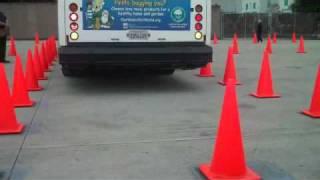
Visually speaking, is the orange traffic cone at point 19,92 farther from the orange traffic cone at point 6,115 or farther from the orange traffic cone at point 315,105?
the orange traffic cone at point 315,105

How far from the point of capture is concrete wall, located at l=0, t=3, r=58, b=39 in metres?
38.7

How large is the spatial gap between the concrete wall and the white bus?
30.0 metres

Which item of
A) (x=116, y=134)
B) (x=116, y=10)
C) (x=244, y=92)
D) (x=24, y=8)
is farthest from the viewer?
(x=24, y=8)

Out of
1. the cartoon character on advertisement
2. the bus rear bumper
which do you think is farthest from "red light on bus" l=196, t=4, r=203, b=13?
the cartoon character on advertisement

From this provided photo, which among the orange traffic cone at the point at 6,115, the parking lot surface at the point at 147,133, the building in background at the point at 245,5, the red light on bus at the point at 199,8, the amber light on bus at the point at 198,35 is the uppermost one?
the building in background at the point at 245,5

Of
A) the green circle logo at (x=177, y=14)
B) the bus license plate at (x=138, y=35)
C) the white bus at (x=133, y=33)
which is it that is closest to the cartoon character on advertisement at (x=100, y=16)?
the white bus at (x=133, y=33)

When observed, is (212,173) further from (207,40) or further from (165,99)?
(207,40)

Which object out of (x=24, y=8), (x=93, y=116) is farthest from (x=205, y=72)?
(x=24, y=8)

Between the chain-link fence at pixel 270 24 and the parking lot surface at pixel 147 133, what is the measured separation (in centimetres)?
3102

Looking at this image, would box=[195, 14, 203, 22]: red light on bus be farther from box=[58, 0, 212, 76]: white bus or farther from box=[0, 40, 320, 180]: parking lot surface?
box=[0, 40, 320, 180]: parking lot surface

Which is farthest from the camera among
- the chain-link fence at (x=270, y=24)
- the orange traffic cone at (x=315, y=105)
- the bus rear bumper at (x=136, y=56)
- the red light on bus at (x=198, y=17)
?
the chain-link fence at (x=270, y=24)

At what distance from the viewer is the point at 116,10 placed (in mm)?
9625

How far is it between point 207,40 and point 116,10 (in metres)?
1.85

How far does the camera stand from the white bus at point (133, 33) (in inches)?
373
